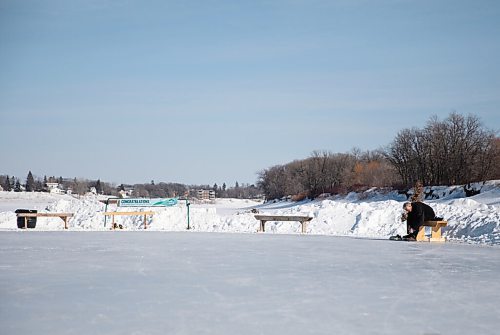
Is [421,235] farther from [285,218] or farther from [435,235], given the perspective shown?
[285,218]

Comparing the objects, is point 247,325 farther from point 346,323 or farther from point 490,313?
point 490,313

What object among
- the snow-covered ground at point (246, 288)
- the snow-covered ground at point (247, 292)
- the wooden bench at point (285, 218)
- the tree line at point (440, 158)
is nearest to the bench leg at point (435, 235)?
the snow-covered ground at point (246, 288)

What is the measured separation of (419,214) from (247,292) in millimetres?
9560

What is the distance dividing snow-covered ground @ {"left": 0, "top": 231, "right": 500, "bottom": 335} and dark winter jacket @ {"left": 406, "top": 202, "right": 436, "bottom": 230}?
2.93 meters

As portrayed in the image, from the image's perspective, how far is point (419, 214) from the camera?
→ 607 inches

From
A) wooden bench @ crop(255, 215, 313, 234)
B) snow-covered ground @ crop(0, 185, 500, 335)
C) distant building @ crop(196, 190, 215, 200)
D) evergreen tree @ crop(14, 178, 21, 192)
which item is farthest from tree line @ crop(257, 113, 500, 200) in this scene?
evergreen tree @ crop(14, 178, 21, 192)

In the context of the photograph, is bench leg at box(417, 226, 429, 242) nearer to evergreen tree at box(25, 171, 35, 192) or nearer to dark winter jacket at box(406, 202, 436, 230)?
dark winter jacket at box(406, 202, 436, 230)

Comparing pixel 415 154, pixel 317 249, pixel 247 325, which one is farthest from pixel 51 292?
pixel 415 154

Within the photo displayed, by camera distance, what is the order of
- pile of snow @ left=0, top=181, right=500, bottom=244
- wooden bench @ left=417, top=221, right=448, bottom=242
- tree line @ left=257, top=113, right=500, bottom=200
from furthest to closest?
tree line @ left=257, top=113, right=500, bottom=200
pile of snow @ left=0, top=181, right=500, bottom=244
wooden bench @ left=417, top=221, right=448, bottom=242

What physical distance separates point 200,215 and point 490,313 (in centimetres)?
2370

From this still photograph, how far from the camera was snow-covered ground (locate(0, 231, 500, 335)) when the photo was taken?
5.34m

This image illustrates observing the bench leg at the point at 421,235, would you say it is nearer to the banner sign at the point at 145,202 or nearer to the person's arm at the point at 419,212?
the person's arm at the point at 419,212

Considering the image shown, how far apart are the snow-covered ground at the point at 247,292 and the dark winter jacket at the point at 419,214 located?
2.93 meters

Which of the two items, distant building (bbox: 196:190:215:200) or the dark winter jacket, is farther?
distant building (bbox: 196:190:215:200)
